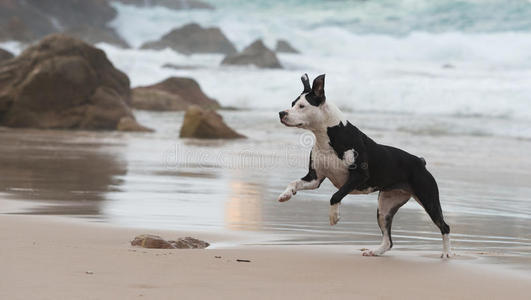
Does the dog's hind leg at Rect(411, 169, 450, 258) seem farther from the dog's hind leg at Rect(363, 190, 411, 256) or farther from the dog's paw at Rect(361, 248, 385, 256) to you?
the dog's paw at Rect(361, 248, 385, 256)

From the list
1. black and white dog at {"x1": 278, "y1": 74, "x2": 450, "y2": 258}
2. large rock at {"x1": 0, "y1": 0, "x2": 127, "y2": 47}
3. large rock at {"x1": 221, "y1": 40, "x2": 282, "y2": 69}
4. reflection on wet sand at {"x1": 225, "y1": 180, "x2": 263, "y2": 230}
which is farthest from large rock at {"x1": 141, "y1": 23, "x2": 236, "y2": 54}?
black and white dog at {"x1": 278, "y1": 74, "x2": 450, "y2": 258}

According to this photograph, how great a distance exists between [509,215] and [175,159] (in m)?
6.12

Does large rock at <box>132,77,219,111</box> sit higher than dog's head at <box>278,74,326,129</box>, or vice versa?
large rock at <box>132,77,219,111</box>

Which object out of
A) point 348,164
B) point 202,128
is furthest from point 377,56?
point 348,164

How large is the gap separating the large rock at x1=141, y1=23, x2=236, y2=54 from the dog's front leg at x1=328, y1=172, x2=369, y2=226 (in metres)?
50.5

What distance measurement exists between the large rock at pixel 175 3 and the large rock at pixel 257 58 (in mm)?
20691

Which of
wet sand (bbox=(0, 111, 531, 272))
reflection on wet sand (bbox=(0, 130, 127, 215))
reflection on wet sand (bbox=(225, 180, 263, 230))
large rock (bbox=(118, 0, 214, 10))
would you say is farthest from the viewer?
large rock (bbox=(118, 0, 214, 10))

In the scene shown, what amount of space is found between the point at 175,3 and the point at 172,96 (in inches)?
1557

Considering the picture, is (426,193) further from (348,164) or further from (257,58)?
(257,58)

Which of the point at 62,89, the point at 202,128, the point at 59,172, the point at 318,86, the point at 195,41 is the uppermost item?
the point at 195,41

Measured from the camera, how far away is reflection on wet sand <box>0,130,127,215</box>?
26.0 ft

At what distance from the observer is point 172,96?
1168 inches

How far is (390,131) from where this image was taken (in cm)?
2091

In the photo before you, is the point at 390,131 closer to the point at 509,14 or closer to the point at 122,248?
the point at 122,248
